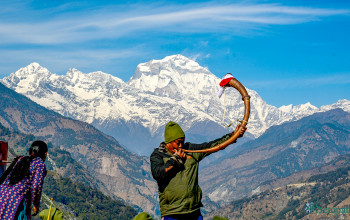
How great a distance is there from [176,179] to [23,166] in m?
3.74

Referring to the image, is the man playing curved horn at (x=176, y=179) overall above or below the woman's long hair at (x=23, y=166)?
below

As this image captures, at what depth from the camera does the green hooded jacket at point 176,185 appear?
11.8 meters

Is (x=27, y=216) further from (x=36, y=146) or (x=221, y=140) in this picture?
(x=221, y=140)

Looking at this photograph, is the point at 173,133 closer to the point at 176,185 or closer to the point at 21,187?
the point at 176,185

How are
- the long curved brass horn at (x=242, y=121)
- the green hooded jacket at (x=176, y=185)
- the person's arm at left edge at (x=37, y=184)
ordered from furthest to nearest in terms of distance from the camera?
the long curved brass horn at (x=242, y=121) → the person's arm at left edge at (x=37, y=184) → the green hooded jacket at (x=176, y=185)

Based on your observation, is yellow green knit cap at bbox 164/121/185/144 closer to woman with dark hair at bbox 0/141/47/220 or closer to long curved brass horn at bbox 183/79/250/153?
long curved brass horn at bbox 183/79/250/153

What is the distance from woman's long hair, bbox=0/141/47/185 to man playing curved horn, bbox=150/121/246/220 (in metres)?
2.96

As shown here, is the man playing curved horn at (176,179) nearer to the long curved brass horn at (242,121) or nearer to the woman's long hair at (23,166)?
the long curved brass horn at (242,121)

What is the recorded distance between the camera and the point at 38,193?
1257 cm

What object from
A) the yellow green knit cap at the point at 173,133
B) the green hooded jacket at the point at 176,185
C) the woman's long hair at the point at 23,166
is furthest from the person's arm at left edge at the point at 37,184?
the yellow green knit cap at the point at 173,133

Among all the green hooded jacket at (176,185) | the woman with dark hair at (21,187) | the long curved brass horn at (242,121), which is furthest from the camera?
the long curved brass horn at (242,121)

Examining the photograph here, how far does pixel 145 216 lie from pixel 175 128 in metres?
2.22

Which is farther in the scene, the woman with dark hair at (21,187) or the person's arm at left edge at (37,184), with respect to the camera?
the person's arm at left edge at (37,184)

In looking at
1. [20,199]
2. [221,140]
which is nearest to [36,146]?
[20,199]
